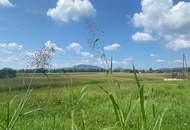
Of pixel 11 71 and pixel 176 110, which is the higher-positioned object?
pixel 11 71

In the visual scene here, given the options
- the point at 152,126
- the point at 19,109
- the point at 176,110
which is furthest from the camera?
the point at 176,110

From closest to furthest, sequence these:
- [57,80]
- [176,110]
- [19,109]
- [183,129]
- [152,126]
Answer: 1. [19,109]
2. [152,126]
3. [57,80]
4. [183,129]
5. [176,110]

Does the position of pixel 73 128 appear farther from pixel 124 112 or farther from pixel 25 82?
pixel 25 82

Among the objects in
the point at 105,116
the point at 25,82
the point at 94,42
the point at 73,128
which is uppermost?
the point at 94,42

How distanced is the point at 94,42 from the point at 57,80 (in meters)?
0.88

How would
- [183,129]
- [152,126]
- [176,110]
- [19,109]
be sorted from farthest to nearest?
[176,110]
[183,129]
[152,126]
[19,109]

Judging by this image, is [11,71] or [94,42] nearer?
[94,42]

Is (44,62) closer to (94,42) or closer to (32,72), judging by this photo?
(32,72)

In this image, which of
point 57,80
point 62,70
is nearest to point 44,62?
point 62,70

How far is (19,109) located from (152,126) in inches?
46.1

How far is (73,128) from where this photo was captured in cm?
355

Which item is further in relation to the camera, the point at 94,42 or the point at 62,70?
the point at 62,70

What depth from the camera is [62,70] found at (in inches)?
154

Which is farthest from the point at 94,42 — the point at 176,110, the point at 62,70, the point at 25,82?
the point at 176,110
